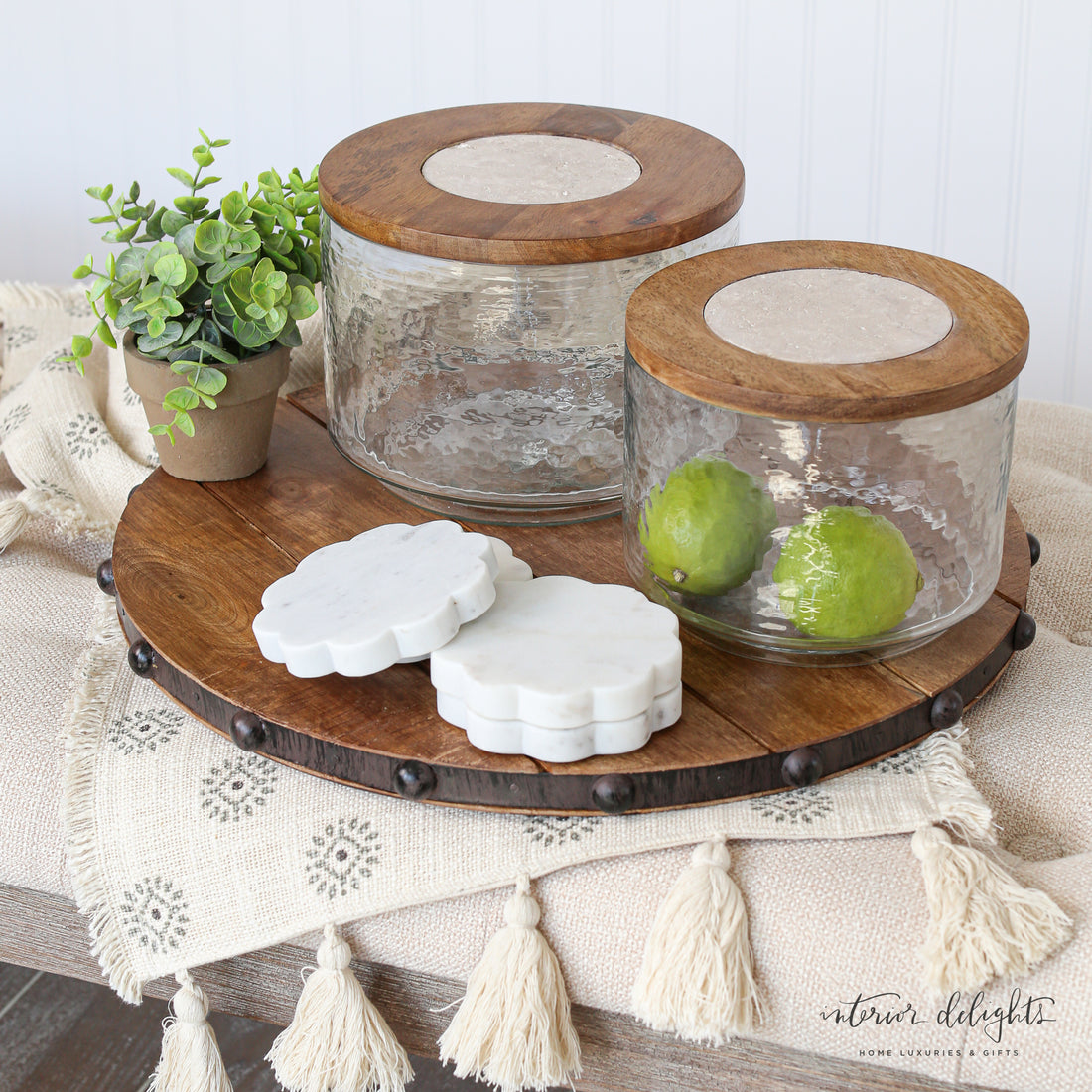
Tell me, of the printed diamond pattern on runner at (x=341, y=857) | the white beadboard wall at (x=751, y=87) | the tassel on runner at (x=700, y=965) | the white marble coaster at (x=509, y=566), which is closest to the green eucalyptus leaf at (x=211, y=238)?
the white marble coaster at (x=509, y=566)

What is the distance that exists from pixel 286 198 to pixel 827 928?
1.91 feet

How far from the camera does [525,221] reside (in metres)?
0.71

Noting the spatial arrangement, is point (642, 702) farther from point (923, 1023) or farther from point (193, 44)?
point (193, 44)

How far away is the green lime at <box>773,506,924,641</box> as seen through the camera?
2.01 ft

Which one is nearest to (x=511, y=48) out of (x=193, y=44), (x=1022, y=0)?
(x=193, y=44)

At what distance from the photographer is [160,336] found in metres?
0.78

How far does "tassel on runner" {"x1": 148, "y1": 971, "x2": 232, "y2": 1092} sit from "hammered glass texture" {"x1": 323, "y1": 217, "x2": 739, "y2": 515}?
1.06 feet

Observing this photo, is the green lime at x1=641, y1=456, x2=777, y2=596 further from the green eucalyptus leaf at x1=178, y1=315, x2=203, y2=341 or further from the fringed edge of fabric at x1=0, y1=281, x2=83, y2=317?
the fringed edge of fabric at x1=0, y1=281, x2=83, y2=317

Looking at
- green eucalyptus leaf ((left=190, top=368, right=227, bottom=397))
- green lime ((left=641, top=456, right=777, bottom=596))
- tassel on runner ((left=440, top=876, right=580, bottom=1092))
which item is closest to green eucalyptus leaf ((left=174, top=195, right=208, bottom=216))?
green eucalyptus leaf ((left=190, top=368, right=227, bottom=397))

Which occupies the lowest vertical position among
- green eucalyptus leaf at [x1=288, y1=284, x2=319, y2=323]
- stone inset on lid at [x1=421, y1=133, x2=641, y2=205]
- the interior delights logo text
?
the interior delights logo text

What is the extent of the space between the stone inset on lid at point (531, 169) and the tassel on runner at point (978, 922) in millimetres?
431

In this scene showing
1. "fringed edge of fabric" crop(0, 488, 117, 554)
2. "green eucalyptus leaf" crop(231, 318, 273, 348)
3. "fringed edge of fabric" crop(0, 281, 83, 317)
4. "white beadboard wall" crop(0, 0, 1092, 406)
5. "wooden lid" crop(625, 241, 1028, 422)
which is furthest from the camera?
"white beadboard wall" crop(0, 0, 1092, 406)

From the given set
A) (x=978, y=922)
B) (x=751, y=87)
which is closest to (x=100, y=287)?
(x=978, y=922)

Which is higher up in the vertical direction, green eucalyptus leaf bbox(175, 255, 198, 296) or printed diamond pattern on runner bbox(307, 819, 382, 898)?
green eucalyptus leaf bbox(175, 255, 198, 296)
